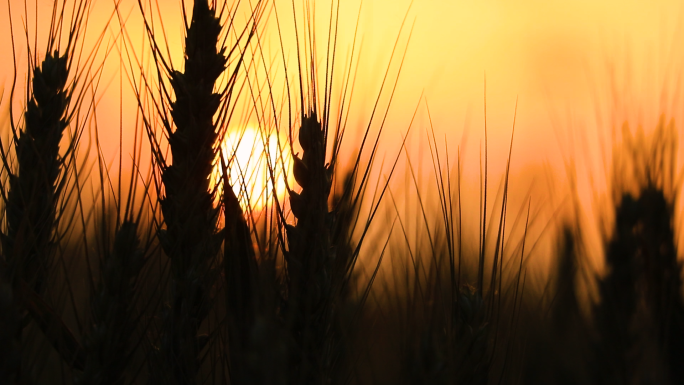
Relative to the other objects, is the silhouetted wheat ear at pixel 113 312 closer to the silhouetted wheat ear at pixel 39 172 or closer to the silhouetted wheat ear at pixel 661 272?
the silhouetted wheat ear at pixel 39 172

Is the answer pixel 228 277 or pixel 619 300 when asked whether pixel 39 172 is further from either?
pixel 619 300

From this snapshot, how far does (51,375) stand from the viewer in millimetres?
1702

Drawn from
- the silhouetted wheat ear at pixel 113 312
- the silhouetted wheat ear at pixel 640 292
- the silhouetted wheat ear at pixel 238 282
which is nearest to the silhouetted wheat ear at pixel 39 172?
the silhouetted wheat ear at pixel 113 312

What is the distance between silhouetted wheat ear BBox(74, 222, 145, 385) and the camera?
1.19 metres

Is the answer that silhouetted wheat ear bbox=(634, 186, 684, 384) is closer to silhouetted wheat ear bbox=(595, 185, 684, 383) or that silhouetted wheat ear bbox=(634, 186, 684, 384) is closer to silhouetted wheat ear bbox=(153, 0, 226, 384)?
silhouetted wheat ear bbox=(595, 185, 684, 383)

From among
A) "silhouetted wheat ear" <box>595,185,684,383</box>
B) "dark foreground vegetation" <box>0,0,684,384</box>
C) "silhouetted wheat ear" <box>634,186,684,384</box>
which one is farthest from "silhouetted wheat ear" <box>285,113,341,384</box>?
"silhouetted wheat ear" <box>634,186,684,384</box>

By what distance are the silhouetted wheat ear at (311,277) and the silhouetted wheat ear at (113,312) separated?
1.24ft

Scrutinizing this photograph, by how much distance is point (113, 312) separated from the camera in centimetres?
120

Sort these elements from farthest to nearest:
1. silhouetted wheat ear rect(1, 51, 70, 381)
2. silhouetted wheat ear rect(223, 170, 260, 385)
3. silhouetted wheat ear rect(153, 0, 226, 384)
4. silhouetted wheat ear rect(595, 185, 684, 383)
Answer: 1. silhouetted wheat ear rect(595, 185, 684, 383)
2. silhouetted wheat ear rect(1, 51, 70, 381)
3. silhouetted wheat ear rect(153, 0, 226, 384)
4. silhouetted wheat ear rect(223, 170, 260, 385)

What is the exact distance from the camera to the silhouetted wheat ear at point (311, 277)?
1.17 m

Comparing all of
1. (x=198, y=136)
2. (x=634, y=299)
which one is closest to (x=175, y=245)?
(x=198, y=136)

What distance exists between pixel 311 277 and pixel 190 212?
0.32 metres

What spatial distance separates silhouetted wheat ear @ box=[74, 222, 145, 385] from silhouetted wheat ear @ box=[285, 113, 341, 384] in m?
0.38

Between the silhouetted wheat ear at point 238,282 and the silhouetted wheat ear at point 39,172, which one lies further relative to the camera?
the silhouetted wheat ear at point 39,172
